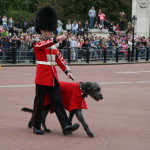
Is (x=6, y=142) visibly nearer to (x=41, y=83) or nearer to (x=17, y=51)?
(x=41, y=83)

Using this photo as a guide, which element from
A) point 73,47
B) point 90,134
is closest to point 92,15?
point 73,47

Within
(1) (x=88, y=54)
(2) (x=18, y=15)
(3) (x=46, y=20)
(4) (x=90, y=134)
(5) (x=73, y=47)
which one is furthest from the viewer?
(2) (x=18, y=15)

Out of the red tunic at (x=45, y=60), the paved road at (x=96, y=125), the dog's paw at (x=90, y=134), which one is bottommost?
the paved road at (x=96, y=125)

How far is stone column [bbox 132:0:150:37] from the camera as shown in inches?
1809

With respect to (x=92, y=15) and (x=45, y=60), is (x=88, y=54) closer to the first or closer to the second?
(x=92, y=15)

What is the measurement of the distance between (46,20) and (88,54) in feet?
78.3

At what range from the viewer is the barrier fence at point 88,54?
97.2ft

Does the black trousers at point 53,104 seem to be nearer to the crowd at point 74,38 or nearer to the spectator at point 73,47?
the crowd at point 74,38

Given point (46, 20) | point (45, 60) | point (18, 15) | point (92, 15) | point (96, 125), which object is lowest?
point (96, 125)

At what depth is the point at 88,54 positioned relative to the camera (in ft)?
108

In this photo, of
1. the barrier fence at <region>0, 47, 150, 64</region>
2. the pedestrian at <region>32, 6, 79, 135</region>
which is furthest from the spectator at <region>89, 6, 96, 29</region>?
the pedestrian at <region>32, 6, 79, 135</region>

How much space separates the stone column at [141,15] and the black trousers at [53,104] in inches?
1480

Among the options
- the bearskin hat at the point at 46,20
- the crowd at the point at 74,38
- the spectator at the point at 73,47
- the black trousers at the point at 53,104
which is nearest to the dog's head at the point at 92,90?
the black trousers at the point at 53,104

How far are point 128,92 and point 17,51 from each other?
14753 millimetres
